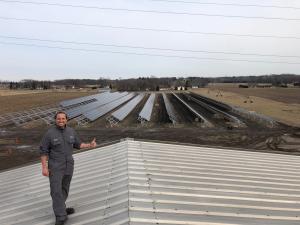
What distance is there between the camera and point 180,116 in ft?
147

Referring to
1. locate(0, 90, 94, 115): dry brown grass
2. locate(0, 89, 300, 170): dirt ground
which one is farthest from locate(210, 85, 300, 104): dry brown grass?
locate(0, 90, 94, 115): dry brown grass

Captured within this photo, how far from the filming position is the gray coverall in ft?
19.8

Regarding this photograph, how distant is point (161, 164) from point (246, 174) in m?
1.81

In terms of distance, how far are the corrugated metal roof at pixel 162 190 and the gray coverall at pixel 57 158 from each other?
37 centimetres

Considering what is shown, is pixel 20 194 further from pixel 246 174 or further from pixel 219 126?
pixel 219 126

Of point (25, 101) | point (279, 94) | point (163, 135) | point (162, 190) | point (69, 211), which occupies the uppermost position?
point (162, 190)

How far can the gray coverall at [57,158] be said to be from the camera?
238 inches

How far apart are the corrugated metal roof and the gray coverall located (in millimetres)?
368

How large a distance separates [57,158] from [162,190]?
6.30 feet

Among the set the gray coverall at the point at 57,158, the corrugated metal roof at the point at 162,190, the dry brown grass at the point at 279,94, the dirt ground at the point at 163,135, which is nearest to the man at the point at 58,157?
the gray coverall at the point at 57,158

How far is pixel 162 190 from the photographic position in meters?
7.05

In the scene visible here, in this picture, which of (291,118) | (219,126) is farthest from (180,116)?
(291,118)

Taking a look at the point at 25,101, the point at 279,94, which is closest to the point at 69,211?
the point at 25,101

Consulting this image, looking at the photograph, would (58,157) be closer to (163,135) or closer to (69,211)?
(69,211)
